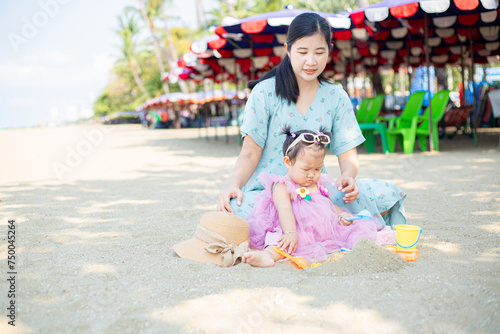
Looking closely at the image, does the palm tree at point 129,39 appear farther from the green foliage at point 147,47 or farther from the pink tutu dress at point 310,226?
the pink tutu dress at point 310,226

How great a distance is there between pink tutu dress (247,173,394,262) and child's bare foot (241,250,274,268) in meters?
0.14

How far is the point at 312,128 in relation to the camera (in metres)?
2.64

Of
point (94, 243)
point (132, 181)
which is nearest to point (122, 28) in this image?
point (132, 181)

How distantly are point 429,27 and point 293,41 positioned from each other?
7.02m

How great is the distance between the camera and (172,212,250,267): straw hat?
A: 229cm

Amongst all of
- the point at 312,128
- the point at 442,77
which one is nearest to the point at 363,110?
the point at 312,128

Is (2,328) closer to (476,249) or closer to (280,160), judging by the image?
(280,160)

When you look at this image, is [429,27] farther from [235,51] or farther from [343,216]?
[343,216]

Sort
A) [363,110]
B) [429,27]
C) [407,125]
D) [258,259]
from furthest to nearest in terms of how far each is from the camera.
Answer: [363,110], [429,27], [407,125], [258,259]

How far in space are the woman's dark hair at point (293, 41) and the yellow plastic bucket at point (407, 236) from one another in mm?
997

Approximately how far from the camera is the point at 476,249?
242 cm

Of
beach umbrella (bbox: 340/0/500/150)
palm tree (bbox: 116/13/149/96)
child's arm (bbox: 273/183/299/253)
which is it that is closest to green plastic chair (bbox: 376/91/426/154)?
beach umbrella (bbox: 340/0/500/150)

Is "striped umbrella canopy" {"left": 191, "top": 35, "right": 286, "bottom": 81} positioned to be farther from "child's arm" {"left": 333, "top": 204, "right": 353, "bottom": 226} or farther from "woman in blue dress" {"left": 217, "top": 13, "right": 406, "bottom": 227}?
"child's arm" {"left": 333, "top": 204, "right": 353, "bottom": 226}

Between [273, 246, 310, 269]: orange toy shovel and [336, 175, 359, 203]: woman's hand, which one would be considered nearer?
[273, 246, 310, 269]: orange toy shovel
